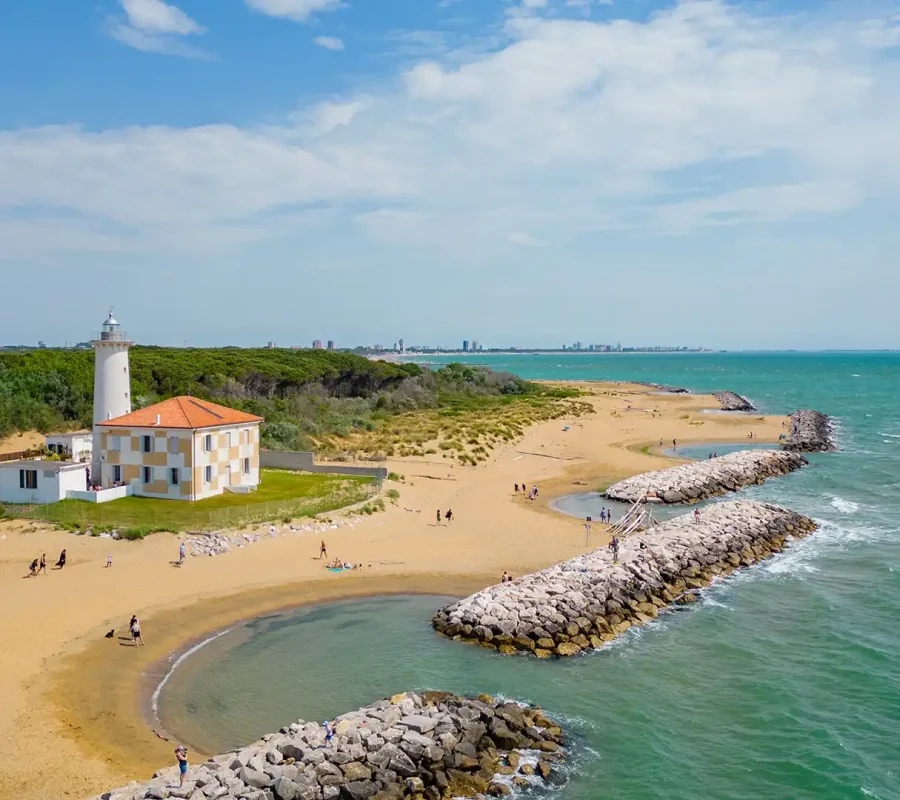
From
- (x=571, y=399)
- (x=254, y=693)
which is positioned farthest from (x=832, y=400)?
(x=254, y=693)

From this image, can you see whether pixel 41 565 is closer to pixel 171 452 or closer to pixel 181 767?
pixel 171 452

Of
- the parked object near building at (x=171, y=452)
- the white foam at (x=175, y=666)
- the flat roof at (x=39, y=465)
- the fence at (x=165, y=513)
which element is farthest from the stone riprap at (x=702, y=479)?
the flat roof at (x=39, y=465)

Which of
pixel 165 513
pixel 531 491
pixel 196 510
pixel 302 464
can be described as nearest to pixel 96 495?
pixel 165 513

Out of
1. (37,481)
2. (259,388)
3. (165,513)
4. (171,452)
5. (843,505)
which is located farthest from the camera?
(259,388)

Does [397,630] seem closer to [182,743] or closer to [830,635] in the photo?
[182,743]

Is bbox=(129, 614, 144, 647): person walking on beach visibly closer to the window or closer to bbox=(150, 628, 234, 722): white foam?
bbox=(150, 628, 234, 722): white foam

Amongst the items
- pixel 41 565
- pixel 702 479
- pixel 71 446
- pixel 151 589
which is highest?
pixel 71 446

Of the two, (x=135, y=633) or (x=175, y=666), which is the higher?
(x=135, y=633)

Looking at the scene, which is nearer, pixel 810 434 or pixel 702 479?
pixel 702 479
